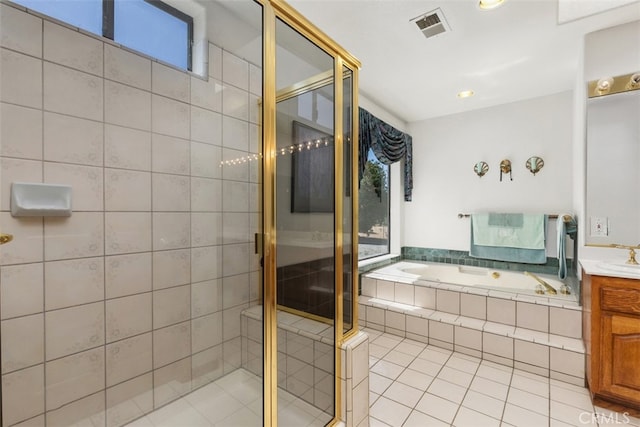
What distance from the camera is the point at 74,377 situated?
1.40 meters

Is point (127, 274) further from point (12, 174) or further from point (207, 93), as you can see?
point (207, 93)

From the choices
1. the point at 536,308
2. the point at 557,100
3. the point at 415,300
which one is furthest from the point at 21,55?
the point at 557,100

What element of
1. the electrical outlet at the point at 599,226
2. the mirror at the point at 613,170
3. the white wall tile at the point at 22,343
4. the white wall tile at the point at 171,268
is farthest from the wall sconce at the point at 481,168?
the white wall tile at the point at 22,343

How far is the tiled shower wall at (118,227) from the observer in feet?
4.13

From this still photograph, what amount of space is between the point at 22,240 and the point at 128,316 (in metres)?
0.60

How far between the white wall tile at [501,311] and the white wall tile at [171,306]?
7.78 feet

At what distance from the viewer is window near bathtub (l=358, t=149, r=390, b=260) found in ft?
11.5

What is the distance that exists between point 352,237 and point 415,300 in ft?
5.08

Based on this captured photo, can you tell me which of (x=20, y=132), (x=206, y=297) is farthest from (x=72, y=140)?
(x=206, y=297)

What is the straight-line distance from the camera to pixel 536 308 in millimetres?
2271

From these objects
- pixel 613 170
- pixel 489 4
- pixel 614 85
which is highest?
pixel 489 4

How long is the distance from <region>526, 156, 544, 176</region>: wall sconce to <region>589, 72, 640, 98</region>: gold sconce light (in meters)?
1.12

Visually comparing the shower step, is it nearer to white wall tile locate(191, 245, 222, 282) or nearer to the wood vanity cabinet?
the wood vanity cabinet

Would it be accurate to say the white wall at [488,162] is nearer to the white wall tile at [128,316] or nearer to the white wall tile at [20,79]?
the white wall tile at [128,316]
